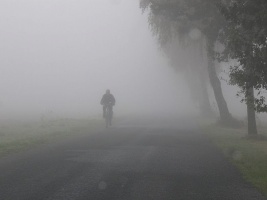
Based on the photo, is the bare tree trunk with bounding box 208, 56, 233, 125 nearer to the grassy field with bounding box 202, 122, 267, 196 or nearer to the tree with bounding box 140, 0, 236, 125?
the tree with bounding box 140, 0, 236, 125

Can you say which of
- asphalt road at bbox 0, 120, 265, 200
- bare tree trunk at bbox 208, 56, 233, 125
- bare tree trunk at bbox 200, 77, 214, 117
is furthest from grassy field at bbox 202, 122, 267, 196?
bare tree trunk at bbox 200, 77, 214, 117

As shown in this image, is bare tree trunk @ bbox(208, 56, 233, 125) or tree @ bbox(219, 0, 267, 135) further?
bare tree trunk @ bbox(208, 56, 233, 125)

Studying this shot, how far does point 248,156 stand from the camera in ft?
40.6

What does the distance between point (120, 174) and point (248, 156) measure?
533 cm

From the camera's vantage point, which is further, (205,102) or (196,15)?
(205,102)

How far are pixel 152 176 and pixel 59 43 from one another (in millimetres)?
195797

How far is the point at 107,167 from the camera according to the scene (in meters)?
9.87

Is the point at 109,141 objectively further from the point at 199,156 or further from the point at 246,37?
the point at 246,37

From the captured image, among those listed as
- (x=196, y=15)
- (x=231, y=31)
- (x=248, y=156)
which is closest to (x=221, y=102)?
(x=196, y=15)

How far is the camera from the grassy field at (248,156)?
8.97 metres

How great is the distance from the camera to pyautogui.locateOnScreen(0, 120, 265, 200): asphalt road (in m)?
7.26

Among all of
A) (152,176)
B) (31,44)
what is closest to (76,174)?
(152,176)

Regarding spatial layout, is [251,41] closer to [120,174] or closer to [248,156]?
[248,156]

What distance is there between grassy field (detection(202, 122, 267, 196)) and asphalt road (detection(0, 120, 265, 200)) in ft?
1.07
